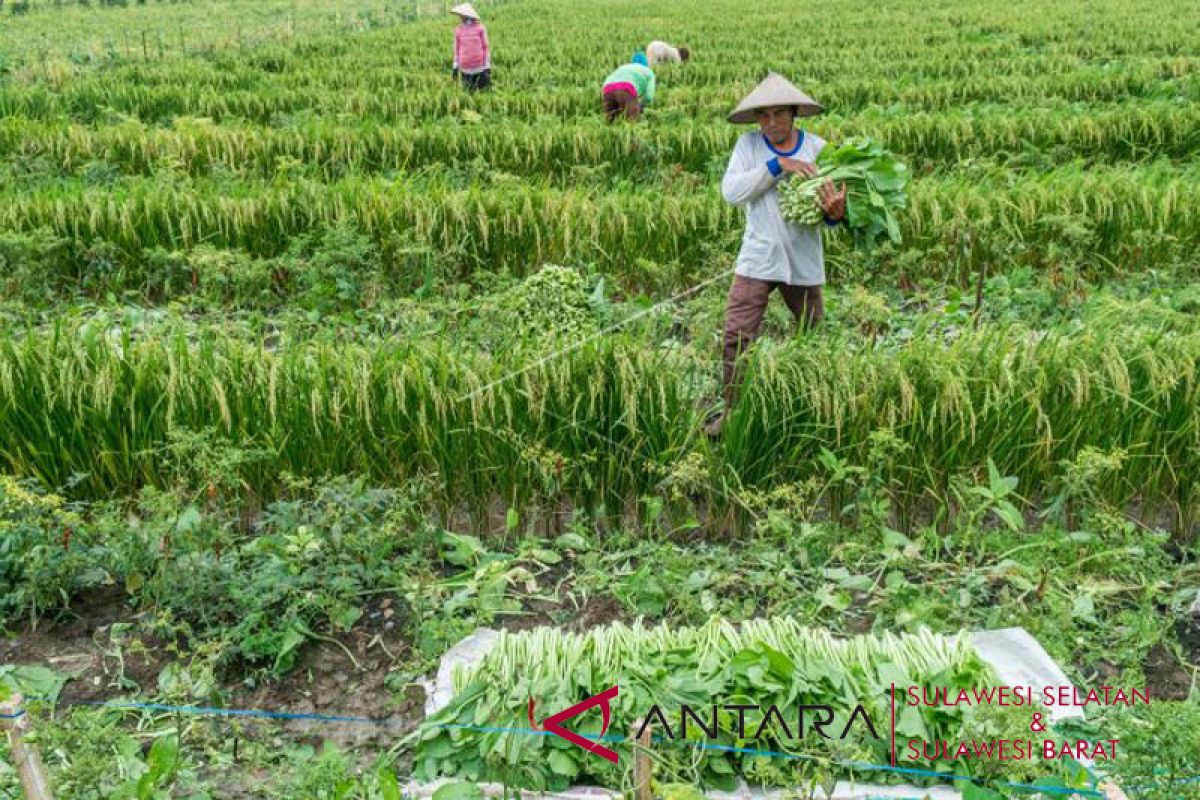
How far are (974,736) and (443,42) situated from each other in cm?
1635

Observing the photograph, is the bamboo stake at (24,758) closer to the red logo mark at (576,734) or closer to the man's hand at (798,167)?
the red logo mark at (576,734)

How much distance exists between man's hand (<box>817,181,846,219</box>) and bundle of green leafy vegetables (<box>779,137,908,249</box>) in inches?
0.8

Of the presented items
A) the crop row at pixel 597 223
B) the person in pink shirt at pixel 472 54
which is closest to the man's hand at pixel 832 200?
the crop row at pixel 597 223

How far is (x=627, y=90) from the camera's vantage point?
365 inches

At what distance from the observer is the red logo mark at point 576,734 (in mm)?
2271

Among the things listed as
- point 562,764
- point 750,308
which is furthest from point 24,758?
point 750,308

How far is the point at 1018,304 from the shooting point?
5.34 m

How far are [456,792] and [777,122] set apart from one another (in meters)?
2.79

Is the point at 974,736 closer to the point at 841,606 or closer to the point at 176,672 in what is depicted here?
the point at 841,606

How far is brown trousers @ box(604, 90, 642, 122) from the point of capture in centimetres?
931

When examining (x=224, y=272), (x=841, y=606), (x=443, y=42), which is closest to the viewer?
(x=841, y=606)

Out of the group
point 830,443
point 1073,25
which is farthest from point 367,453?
point 1073,25

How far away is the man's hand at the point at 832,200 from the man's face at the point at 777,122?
1.06ft

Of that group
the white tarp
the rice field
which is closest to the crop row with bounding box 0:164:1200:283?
the rice field
